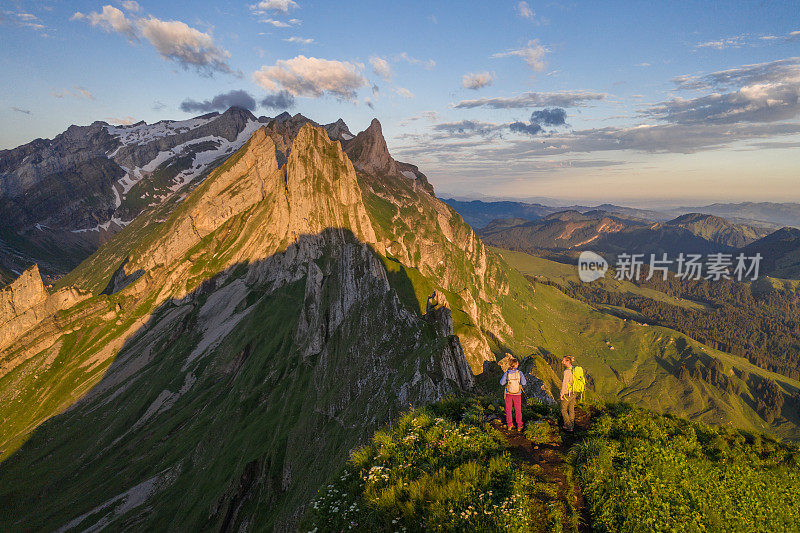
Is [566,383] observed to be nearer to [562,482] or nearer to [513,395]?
[513,395]

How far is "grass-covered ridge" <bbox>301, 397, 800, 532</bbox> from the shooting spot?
39.7ft

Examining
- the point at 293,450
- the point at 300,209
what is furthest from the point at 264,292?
the point at 293,450

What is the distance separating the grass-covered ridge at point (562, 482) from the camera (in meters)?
12.1

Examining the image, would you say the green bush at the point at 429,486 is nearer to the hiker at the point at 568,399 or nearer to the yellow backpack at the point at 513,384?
the yellow backpack at the point at 513,384

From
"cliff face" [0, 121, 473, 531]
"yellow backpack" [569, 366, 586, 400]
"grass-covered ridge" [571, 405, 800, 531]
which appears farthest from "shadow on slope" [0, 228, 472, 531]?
"grass-covered ridge" [571, 405, 800, 531]

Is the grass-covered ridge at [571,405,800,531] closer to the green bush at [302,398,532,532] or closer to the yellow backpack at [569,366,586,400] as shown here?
the yellow backpack at [569,366,586,400]

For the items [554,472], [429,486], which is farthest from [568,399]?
[429,486]

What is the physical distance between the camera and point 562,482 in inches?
562

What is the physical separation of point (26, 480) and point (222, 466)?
105m

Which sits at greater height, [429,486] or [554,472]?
[429,486]

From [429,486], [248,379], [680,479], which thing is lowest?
[248,379]

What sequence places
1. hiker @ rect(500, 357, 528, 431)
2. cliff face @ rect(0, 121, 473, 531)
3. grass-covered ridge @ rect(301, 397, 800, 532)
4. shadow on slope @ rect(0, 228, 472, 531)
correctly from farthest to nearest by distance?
cliff face @ rect(0, 121, 473, 531) → shadow on slope @ rect(0, 228, 472, 531) → hiker @ rect(500, 357, 528, 431) → grass-covered ridge @ rect(301, 397, 800, 532)

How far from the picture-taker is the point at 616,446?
50.9 feet

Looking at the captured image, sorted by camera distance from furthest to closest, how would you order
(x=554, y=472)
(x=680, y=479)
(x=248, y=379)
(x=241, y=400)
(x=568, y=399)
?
(x=248, y=379) < (x=241, y=400) < (x=568, y=399) < (x=554, y=472) < (x=680, y=479)
